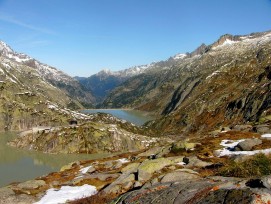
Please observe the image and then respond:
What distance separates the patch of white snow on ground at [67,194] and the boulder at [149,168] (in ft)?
23.8

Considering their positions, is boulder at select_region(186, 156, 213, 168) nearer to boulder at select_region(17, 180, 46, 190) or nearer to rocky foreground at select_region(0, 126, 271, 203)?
rocky foreground at select_region(0, 126, 271, 203)

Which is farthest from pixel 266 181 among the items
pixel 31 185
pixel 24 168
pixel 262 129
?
pixel 24 168

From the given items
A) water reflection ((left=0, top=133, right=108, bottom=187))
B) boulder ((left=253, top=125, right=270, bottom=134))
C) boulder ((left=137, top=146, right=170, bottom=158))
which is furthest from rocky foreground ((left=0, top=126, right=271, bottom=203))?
water reflection ((left=0, top=133, right=108, bottom=187))

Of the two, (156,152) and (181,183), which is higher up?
(156,152)

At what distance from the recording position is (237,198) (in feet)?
64.4

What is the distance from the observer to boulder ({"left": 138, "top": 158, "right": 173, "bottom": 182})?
4666 centimetres

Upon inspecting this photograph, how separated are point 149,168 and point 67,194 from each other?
40.0 ft

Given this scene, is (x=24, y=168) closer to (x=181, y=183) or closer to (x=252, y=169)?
(x=181, y=183)

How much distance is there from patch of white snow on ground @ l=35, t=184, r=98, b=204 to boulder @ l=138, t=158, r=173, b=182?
725 centimetres

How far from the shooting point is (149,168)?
5094cm

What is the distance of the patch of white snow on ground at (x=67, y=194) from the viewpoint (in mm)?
47584

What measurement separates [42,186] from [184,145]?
30.5 metres

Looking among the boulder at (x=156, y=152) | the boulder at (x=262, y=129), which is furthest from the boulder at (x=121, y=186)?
the boulder at (x=262, y=129)

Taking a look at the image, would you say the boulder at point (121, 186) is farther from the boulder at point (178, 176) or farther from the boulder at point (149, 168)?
the boulder at point (178, 176)
